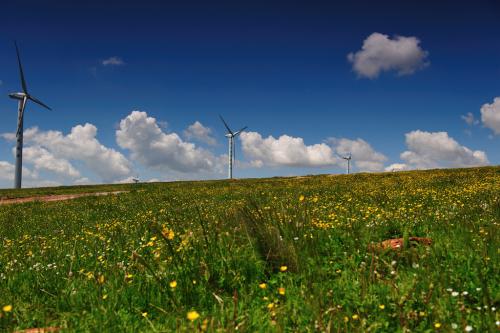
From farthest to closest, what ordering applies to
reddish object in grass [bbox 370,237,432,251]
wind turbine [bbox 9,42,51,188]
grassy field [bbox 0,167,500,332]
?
wind turbine [bbox 9,42,51,188]
reddish object in grass [bbox 370,237,432,251]
grassy field [bbox 0,167,500,332]

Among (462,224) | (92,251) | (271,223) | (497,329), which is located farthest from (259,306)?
(92,251)

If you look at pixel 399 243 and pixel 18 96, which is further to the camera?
pixel 18 96

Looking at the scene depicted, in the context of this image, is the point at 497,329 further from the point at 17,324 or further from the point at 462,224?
the point at 17,324

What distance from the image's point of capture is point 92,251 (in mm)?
9250

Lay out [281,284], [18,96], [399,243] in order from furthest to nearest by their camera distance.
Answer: [18,96], [399,243], [281,284]

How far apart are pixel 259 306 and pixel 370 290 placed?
138cm

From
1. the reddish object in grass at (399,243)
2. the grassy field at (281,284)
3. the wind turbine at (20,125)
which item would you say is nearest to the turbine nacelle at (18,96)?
the wind turbine at (20,125)

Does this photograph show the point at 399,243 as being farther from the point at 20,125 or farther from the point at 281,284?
the point at 20,125

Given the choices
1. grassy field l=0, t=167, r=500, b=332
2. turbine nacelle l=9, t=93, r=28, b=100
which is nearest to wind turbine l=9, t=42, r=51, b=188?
turbine nacelle l=9, t=93, r=28, b=100

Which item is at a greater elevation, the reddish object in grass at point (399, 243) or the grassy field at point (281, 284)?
the reddish object in grass at point (399, 243)

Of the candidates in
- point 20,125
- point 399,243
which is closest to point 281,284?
point 399,243

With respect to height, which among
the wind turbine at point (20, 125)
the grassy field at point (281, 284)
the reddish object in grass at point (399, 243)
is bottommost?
the grassy field at point (281, 284)

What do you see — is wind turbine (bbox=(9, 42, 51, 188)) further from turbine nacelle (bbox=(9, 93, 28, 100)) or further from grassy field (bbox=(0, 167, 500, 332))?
grassy field (bbox=(0, 167, 500, 332))

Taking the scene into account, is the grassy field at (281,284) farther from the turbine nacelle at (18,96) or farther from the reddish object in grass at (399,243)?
the turbine nacelle at (18,96)
